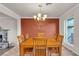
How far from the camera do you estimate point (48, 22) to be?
877 centimetres

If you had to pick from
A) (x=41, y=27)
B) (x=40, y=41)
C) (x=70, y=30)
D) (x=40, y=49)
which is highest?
(x=41, y=27)

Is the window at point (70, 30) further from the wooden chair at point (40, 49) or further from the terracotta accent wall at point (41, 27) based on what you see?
the wooden chair at point (40, 49)

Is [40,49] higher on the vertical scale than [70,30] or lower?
lower

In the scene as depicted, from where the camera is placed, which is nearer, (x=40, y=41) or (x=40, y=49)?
(x=40, y=49)

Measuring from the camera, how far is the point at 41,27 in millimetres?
8750

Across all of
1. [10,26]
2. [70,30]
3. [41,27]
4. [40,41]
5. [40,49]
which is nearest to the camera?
[40,49]

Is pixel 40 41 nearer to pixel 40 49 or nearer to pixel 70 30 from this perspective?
pixel 40 49

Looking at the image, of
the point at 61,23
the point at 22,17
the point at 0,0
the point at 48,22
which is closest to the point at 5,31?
the point at 22,17

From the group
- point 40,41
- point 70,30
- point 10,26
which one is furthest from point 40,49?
point 10,26

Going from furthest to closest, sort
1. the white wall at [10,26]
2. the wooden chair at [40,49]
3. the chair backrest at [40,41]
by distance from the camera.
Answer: the white wall at [10,26], the chair backrest at [40,41], the wooden chair at [40,49]

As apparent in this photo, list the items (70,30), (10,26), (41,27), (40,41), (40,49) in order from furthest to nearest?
(41,27) → (10,26) → (70,30) → (40,41) → (40,49)

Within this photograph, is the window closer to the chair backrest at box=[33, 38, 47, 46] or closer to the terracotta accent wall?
the terracotta accent wall

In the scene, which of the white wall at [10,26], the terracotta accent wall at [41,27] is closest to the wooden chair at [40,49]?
the white wall at [10,26]

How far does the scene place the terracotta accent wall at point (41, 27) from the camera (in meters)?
8.73
